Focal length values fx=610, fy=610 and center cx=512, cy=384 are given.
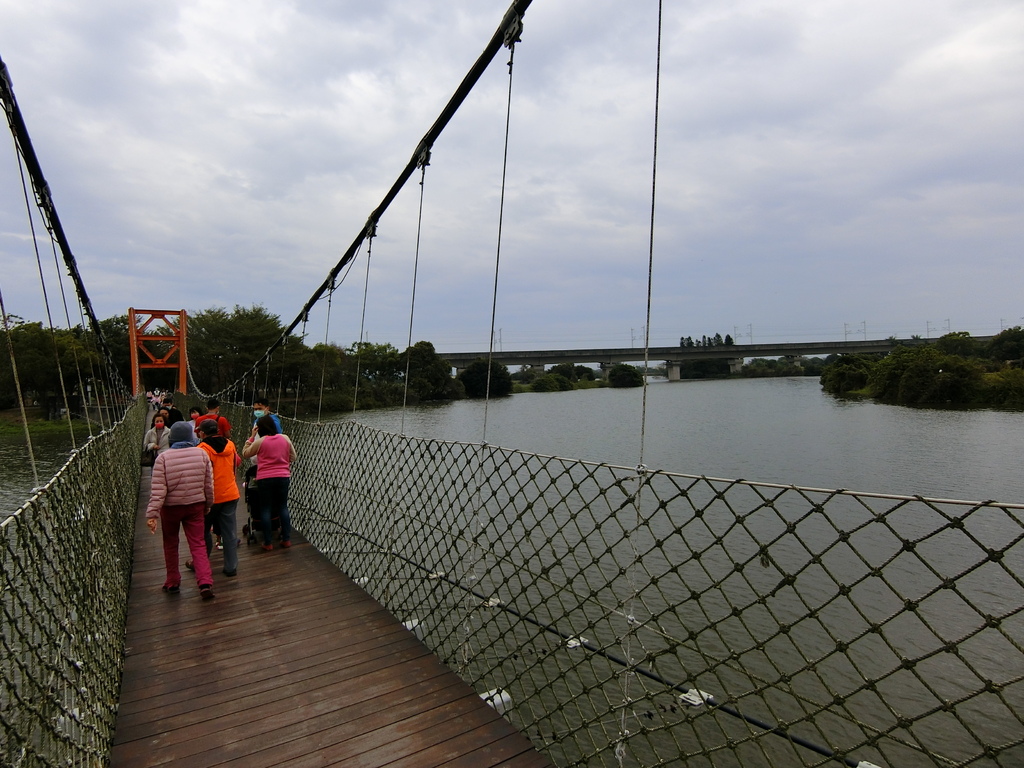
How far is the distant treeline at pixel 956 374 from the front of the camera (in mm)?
21047

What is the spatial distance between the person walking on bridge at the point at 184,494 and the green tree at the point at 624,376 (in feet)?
137

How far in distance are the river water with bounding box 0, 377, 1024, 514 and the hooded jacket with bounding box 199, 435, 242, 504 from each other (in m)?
3.27

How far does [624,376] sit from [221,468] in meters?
43.8

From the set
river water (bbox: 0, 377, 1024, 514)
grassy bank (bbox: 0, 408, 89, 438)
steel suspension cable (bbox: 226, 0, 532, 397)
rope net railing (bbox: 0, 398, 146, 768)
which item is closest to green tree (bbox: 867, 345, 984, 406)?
river water (bbox: 0, 377, 1024, 514)

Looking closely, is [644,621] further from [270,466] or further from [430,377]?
[430,377]

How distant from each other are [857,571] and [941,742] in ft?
12.0

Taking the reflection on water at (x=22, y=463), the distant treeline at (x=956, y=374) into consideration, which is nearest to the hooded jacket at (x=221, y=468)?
the reflection on water at (x=22, y=463)

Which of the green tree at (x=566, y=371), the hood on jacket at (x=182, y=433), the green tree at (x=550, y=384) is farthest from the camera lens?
the green tree at (x=566, y=371)

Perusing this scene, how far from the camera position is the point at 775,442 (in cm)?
1716

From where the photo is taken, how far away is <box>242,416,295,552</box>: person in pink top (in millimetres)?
4195

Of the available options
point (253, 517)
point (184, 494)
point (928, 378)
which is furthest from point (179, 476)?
point (928, 378)

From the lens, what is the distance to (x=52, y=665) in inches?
68.2

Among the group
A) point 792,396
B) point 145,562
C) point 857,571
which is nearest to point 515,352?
point 792,396

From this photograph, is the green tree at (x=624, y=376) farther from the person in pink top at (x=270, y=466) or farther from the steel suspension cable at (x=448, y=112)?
the person in pink top at (x=270, y=466)
